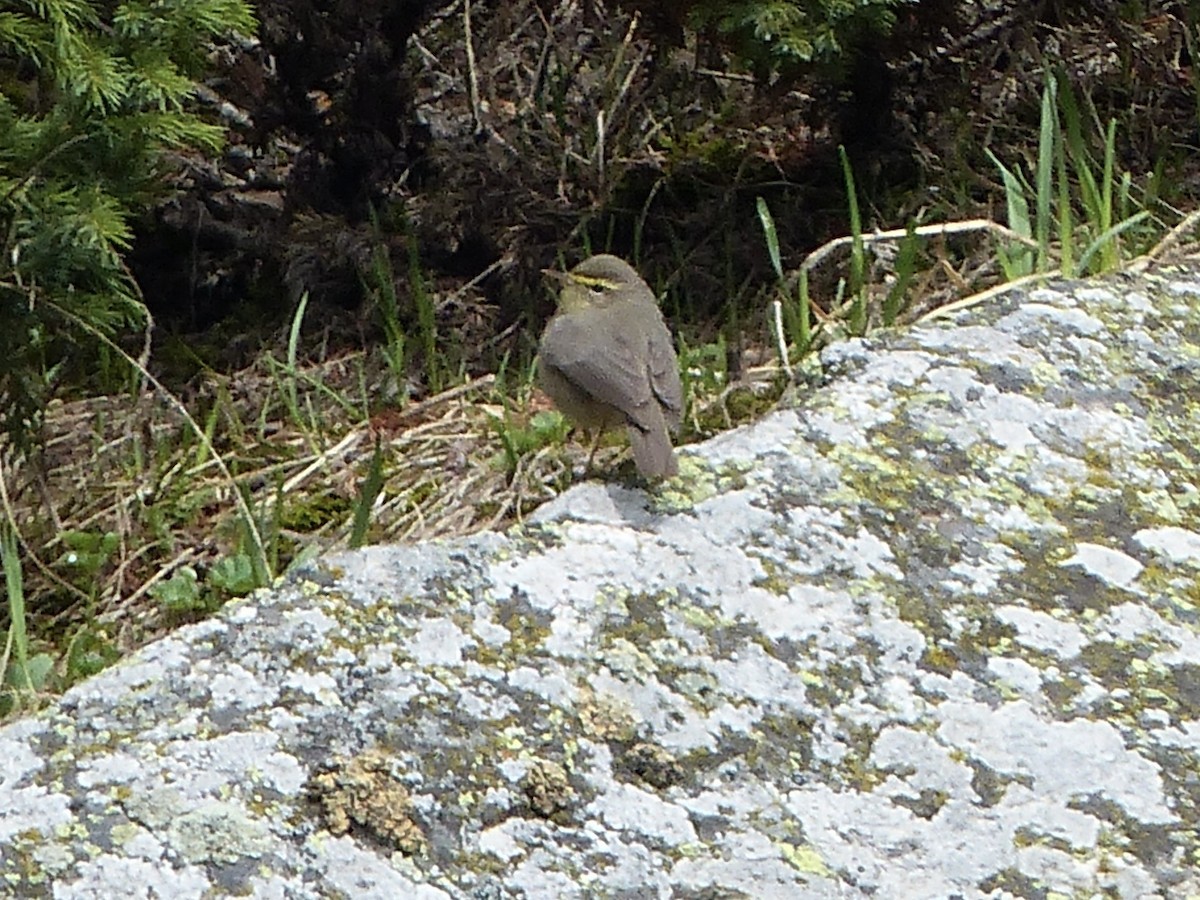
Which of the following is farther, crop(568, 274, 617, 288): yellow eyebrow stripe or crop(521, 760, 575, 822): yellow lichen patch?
crop(568, 274, 617, 288): yellow eyebrow stripe

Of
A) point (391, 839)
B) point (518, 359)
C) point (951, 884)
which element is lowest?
point (518, 359)

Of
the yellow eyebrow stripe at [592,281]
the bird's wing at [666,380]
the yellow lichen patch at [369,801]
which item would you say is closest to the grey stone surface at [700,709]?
the yellow lichen patch at [369,801]

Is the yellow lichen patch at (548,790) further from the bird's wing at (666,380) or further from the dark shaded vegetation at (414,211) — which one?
the dark shaded vegetation at (414,211)

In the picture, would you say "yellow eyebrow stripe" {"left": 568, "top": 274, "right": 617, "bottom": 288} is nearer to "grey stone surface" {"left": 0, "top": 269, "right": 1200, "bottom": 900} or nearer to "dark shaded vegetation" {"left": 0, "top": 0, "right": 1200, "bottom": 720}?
"dark shaded vegetation" {"left": 0, "top": 0, "right": 1200, "bottom": 720}

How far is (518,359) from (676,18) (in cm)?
120

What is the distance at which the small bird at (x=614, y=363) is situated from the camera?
3217 mm

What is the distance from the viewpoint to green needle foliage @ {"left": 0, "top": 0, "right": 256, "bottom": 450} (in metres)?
3.53

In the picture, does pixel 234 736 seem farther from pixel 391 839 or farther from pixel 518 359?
pixel 518 359

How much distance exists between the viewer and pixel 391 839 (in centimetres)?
171

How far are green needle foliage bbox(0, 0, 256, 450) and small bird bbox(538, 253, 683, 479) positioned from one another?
0.97 m

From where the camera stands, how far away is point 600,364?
11.2ft

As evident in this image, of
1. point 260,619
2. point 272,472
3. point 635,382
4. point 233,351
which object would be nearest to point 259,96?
point 233,351

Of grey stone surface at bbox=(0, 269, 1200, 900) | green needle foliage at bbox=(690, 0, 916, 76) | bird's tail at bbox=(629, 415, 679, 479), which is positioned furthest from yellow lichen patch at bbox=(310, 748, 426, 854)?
green needle foliage at bbox=(690, 0, 916, 76)

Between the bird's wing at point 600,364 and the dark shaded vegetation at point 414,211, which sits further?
the dark shaded vegetation at point 414,211
